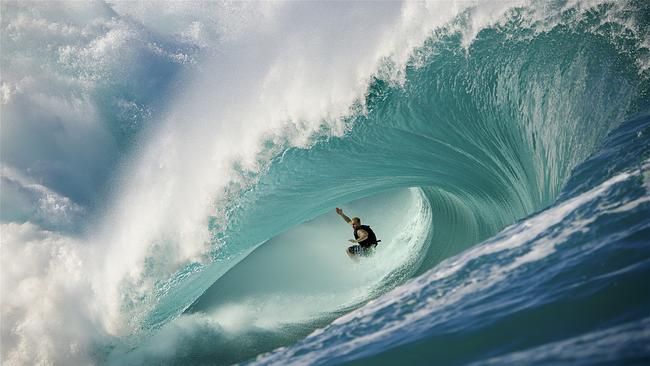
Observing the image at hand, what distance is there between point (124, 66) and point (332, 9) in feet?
26.2

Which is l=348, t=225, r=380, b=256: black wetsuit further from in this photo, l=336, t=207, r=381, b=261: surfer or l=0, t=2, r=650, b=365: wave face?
l=0, t=2, r=650, b=365: wave face

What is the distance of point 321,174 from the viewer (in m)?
Answer: 9.48

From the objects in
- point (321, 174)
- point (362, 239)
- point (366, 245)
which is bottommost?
point (366, 245)

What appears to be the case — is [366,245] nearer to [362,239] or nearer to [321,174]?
[362,239]

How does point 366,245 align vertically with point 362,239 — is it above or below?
below

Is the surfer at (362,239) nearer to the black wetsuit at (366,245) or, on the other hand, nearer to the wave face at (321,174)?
the black wetsuit at (366,245)

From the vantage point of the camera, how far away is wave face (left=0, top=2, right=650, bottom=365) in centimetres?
489

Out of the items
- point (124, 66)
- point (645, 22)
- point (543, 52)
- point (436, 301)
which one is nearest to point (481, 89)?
point (543, 52)

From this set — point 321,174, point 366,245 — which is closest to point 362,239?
point 366,245

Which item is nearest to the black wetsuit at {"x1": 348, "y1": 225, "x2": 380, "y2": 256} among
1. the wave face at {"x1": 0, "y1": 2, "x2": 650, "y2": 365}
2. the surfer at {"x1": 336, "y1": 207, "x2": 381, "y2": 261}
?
the surfer at {"x1": 336, "y1": 207, "x2": 381, "y2": 261}

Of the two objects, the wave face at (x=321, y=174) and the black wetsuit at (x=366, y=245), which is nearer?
the wave face at (x=321, y=174)

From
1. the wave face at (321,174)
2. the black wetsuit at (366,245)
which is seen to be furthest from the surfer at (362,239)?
the wave face at (321,174)

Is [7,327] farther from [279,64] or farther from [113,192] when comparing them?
[279,64]

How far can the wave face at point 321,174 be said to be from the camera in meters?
4.89
